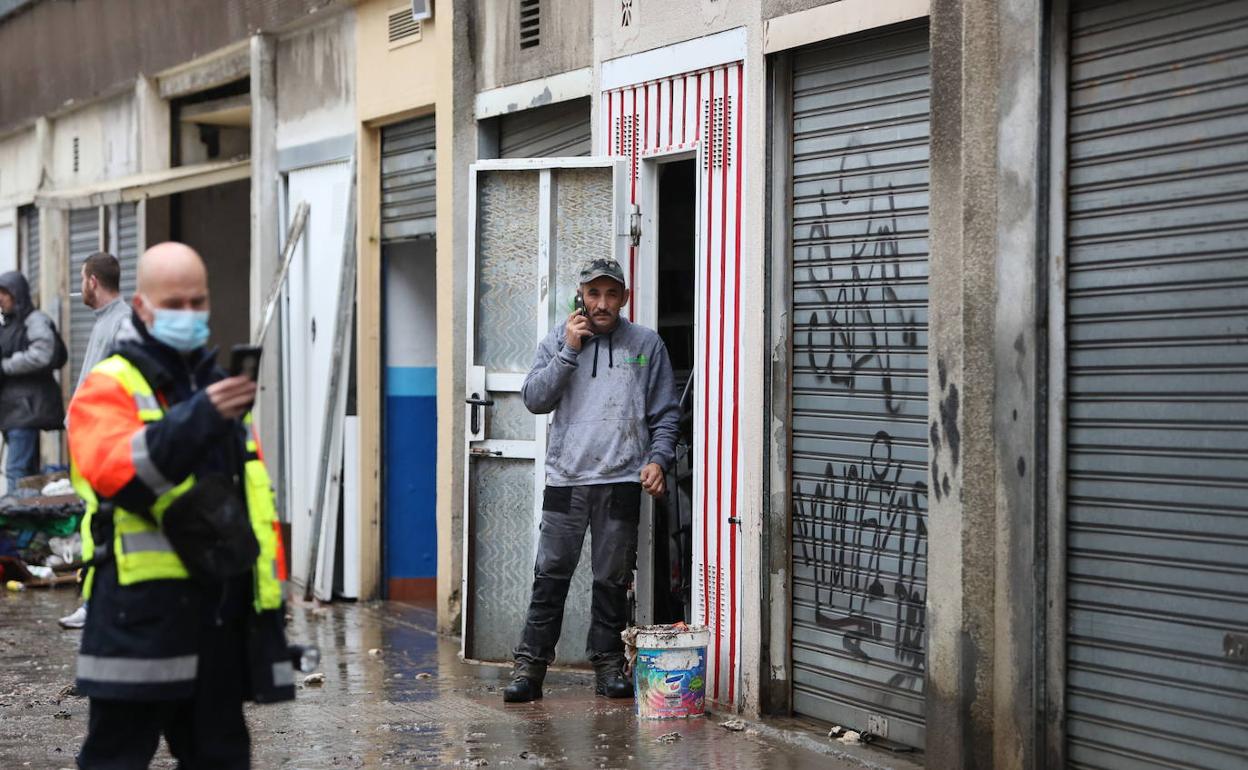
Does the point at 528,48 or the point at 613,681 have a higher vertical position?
the point at 528,48

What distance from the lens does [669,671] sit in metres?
7.95

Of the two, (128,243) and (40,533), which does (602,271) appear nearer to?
(40,533)

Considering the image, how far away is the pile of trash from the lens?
1266cm

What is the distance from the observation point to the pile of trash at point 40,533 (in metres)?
12.7

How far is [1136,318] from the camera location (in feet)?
19.9

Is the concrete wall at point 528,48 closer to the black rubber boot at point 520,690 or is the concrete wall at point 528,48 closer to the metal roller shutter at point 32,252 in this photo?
the black rubber boot at point 520,690

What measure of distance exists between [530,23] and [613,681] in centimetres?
366

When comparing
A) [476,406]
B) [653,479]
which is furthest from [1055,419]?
[476,406]

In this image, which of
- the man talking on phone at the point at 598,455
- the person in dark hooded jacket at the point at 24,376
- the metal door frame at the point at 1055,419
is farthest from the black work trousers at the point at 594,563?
the person in dark hooded jacket at the point at 24,376

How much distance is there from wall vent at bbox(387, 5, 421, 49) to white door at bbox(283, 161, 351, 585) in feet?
3.26

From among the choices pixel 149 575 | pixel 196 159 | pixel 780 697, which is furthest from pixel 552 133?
pixel 196 159

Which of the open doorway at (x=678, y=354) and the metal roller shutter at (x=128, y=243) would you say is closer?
the open doorway at (x=678, y=354)

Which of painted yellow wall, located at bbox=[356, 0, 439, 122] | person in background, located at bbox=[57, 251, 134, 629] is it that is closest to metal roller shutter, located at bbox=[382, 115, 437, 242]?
painted yellow wall, located at bbox=[356, 0, 439, 122]

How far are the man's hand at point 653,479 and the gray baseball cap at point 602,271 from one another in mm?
842
